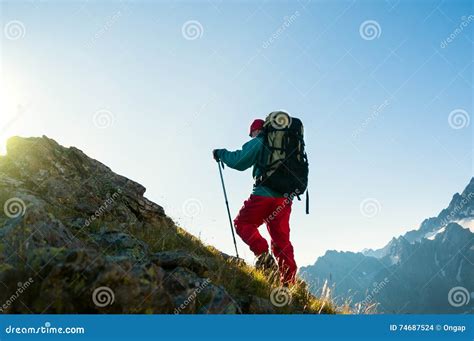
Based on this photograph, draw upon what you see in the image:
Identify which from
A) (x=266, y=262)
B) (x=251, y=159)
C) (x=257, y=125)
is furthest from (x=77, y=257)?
(x=257, y=125)

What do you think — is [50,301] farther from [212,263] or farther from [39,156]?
[39,156]

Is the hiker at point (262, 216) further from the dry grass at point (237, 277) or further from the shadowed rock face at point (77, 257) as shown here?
the shadowed rock face at point (77, 257)

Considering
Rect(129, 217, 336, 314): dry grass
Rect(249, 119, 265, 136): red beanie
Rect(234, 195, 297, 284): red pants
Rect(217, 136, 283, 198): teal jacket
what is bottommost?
Rect(129, 217, 336, 314): dry grass

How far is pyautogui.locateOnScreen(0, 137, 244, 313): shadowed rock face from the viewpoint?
14.3 feet

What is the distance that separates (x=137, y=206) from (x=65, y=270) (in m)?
6.56

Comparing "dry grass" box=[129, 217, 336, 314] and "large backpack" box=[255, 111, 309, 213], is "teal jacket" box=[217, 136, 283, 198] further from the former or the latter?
"dry grass" box=[129, 217, 336, 314]

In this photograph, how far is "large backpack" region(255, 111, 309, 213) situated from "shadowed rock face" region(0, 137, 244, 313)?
7.52 ft

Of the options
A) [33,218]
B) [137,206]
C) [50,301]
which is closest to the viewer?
[50,301]

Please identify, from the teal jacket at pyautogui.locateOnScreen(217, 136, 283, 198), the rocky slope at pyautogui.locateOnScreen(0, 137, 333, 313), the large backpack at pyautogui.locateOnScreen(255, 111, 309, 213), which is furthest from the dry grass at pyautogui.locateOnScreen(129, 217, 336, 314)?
the large backpack at pyautogui.locateOnScreen(255, 111, 309, 213)

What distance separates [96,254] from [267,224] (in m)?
4.90

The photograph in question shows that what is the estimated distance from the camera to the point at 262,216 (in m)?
8.92

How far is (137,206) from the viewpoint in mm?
10906

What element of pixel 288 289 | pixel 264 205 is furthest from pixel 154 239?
pixel 288 289

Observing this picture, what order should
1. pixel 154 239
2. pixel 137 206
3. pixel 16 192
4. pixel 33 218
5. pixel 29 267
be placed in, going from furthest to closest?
pixel 137 206 < pixel 154 239 < pixel 16 192 < pixel 33 218 < pixel 29 267
